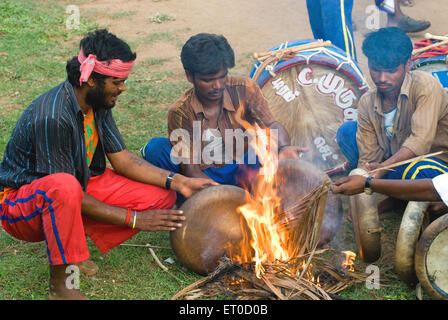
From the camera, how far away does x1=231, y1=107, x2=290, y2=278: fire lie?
3.63 meters

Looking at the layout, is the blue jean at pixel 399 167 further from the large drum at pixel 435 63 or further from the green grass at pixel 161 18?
the green grass at pixel 161 18

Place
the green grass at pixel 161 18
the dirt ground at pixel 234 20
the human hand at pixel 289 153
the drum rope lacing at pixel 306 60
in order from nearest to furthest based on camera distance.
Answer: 1. the human hand at pixel 289 153
2. the drum rope lacing at pixel 306 60
3. the dirt ground at pixel 234 20
4. the green grass at pixel 161 18

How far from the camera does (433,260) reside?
334cm

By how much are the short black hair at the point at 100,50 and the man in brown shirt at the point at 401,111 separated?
184 centimetres

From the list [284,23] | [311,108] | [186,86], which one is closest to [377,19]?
[284,23]

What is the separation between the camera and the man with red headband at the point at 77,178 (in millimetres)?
3311

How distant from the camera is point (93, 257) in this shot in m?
4.04

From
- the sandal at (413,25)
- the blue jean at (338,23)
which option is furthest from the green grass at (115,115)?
the sandal at (413,25)

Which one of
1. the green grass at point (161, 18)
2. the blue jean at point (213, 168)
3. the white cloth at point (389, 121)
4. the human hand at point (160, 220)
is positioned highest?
the green grass at point (161, 18)

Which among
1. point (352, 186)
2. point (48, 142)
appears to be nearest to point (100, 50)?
point (48, 142)

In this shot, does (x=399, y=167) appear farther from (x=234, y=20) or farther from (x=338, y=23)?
(x=234, y=20)

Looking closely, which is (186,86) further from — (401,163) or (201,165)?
(401,163)

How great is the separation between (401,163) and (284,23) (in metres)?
5.68

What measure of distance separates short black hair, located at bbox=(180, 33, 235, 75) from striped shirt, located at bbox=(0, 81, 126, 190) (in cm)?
96
